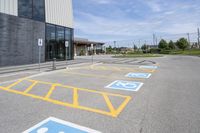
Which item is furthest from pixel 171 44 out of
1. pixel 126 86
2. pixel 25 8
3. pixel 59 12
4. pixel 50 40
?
pixel 126 86

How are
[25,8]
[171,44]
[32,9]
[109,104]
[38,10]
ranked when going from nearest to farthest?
[109,104], [25,8], [32,9], [38,10], [171,44]

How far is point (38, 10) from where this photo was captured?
62.1 ft

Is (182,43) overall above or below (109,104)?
above

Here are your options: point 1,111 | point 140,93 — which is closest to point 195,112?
point 140,93

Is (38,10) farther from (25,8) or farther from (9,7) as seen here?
(9,7)

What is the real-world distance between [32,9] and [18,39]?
4.00 meters

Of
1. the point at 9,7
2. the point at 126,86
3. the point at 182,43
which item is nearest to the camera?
the point at 126,86

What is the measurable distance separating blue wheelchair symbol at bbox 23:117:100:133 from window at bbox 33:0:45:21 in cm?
1740

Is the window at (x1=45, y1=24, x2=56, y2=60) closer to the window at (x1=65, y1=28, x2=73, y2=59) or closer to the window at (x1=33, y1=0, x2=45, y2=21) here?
the window at (x1=33, y1=0, x2=45, y2=21)

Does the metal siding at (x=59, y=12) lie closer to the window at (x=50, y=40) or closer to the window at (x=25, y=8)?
the window at (x=50, y=40)

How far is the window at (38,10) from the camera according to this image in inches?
726

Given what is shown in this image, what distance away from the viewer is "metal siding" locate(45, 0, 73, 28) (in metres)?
20.4

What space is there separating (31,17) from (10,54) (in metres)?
4.96

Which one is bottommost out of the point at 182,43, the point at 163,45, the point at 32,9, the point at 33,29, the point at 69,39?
the point at 69,39
